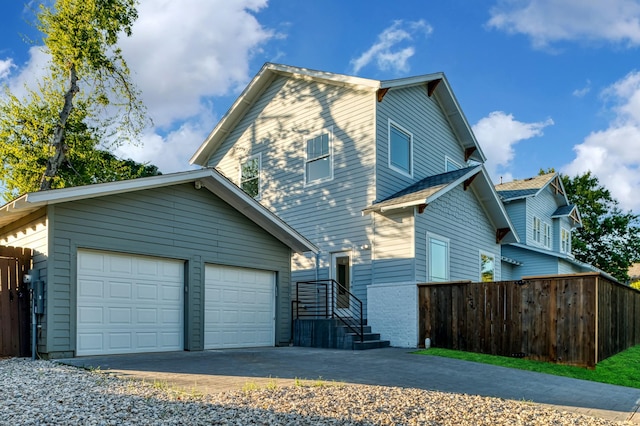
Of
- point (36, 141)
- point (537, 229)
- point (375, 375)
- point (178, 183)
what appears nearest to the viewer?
point (375, 375)

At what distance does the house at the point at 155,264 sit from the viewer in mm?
9945

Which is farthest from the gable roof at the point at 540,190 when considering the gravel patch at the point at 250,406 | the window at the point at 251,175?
the gravel patch at the point at 250,406

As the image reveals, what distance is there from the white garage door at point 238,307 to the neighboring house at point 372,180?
2803mm

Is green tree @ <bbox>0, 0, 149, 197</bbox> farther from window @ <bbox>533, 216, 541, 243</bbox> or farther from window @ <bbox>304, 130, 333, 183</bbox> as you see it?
window @ <bbox>533, 216, 541, 243</bbox>

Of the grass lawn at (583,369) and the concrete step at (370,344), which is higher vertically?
the grass lawn at (583,369)

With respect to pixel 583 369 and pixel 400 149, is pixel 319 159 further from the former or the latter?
pixel 583 369

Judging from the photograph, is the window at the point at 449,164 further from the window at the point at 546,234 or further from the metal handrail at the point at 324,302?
the window at the point at 546,234

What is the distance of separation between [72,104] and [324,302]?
45.6ft

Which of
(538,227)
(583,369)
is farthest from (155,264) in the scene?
(538,227)

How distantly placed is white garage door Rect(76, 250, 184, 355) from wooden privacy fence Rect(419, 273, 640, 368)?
6277 mm

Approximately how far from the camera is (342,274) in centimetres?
1633

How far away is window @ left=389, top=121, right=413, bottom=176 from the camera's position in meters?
16.0

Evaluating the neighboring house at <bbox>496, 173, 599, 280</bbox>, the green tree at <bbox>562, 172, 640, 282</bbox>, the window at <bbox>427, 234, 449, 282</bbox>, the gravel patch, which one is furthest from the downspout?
the green tree at <bbox>562, 172, 640, 282</bbox>

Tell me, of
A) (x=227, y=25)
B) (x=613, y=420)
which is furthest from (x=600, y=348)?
(x=227, y=25)
